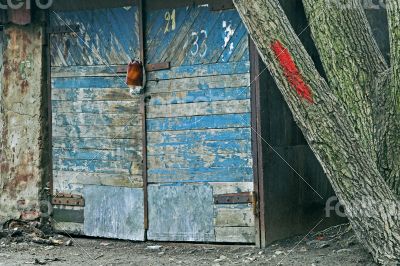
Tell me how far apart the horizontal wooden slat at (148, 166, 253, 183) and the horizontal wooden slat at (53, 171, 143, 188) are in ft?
0.76

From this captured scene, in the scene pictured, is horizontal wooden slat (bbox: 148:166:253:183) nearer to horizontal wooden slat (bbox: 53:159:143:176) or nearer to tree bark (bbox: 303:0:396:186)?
horizontal wooden slat (bbox: 53:159:143:176)

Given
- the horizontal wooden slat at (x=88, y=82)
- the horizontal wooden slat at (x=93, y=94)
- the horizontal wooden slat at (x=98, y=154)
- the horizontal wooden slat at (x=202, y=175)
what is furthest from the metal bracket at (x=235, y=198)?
the horizontal wooden slat at (x=88, y=82)

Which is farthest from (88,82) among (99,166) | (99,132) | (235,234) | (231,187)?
(235,234)

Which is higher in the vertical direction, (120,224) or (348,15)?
(348,15)

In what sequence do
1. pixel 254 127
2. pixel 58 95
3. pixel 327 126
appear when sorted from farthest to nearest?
pixel 58 95
pixel 254 127
pixel 327 126

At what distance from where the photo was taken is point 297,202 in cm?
862

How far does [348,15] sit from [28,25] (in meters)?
3.89

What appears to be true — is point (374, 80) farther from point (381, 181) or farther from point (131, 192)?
point (131, 192)

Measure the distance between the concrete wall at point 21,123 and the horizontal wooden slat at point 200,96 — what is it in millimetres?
1560

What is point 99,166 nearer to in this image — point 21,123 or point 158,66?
point 21,123

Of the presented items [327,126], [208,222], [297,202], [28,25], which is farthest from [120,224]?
[327,126]

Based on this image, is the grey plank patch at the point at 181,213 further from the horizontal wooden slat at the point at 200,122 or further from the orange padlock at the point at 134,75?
the orange padlock at the point at 134,75

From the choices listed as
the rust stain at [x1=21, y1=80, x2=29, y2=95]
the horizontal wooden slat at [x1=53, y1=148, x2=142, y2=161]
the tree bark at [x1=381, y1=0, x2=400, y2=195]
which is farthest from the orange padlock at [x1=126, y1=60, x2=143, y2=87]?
the tree bark at [x1=381, y1=0, x2=400, y2=195]

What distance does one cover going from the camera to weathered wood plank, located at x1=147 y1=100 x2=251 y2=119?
8148mm
